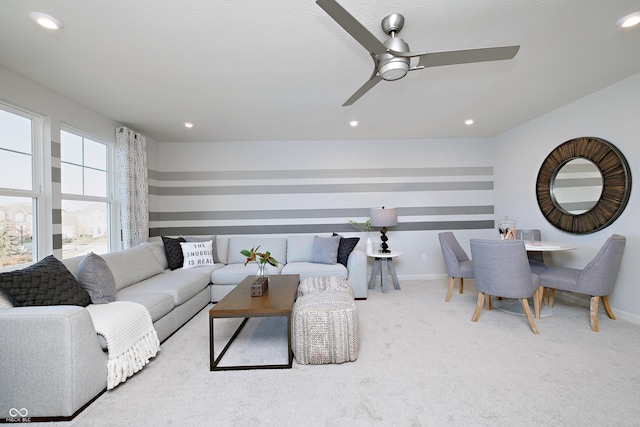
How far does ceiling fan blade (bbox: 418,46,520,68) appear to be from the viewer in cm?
155

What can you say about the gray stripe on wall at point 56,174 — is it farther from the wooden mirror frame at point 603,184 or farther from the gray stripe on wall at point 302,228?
the wooden mirror frame at point 603,184

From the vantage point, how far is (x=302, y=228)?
4.62 meters

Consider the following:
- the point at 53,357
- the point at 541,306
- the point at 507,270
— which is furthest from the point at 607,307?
the point at 53,357

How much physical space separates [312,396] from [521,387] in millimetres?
1362

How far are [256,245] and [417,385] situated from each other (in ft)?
9.64

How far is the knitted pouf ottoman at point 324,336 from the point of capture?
2068 millimetres

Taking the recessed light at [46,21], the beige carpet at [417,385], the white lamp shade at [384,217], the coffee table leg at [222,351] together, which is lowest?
the beige carpet at [417,385]

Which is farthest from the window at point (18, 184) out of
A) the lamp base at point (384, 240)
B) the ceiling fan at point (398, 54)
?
the lamp base at point (384, 240)

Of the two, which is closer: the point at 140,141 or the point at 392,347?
the point at 392,347

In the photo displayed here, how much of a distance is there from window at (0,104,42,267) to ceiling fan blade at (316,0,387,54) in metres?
3.06

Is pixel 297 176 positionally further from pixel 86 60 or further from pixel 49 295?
pixel 49 295

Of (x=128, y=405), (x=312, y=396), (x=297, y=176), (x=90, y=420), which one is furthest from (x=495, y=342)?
(x=297, y=176)

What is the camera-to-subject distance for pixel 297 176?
15.2 feet

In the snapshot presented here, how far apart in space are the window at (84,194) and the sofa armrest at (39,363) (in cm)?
176
